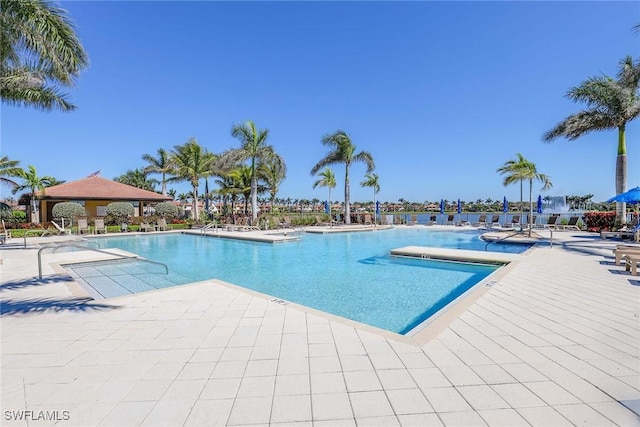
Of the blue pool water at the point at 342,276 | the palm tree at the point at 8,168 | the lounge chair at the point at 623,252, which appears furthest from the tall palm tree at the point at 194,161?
the lounge chair at the point at 623,252

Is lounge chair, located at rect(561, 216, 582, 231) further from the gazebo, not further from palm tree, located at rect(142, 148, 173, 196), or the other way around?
palm tree, located at rect(142, 148, 173, 196)

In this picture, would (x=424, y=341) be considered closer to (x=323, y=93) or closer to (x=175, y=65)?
(x=175, y=65)

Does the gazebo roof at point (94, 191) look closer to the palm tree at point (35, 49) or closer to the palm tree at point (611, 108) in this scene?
the palm tree at point (35, 49)

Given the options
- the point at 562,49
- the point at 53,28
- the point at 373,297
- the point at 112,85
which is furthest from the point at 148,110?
the point at 562,49

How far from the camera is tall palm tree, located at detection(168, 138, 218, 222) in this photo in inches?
1033

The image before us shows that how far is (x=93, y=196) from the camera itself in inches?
893

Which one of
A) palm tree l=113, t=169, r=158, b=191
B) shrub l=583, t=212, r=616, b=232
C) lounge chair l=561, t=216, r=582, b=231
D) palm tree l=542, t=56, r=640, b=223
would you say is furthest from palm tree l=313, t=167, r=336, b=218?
palm tree l=113, t=169, r=158, b=191

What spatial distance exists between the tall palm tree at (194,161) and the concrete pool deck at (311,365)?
902 inches

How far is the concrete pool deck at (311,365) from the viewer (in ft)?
7.11

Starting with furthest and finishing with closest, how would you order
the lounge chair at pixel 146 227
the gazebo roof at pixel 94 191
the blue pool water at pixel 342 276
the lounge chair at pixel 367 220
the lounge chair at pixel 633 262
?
the lounge chair at pixel 367 220
the gazebo roof at pixel 94 191
the lounge chair at pixel 146 227
the lounge chair at pixel 633 262
the blue pool water at pixel 342 276

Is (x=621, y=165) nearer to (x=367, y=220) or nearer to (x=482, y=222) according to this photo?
(x=482, y=222)

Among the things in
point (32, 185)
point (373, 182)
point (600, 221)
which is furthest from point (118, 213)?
point (600, 221)

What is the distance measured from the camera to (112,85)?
1605 centimetres

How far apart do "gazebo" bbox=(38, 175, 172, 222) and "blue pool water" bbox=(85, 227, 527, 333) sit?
43.0 ft
